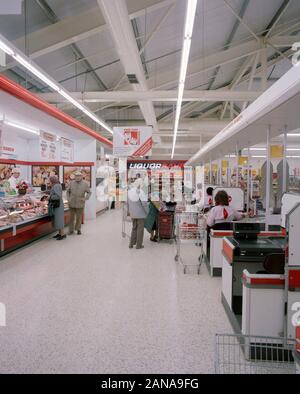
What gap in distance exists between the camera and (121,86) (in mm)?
11891

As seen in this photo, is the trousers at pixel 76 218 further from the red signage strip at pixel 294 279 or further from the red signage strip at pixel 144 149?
the red signage strip at pixel 294 279

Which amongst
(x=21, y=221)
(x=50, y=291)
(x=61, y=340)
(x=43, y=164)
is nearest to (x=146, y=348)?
(x=61, y=340)

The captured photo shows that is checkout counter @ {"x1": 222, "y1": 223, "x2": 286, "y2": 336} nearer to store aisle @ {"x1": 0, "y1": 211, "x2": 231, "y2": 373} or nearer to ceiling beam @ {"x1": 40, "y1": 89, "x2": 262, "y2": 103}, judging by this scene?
store aisle @ {"x1": 0, "y1": 211, "x2": 231, "y2": 373}

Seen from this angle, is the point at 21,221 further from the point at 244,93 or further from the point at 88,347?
the point at 244,93

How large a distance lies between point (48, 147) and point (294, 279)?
7.00 m

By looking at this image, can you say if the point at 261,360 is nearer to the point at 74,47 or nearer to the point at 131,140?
the point at 131,140

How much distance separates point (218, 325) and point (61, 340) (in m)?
1.69

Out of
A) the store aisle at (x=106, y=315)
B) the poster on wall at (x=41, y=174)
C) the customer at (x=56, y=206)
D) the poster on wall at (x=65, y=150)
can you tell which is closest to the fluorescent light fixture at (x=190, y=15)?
the store aisle at (x=106, y=315)

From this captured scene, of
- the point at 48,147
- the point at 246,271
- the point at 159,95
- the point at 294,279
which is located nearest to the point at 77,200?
the point at 48,147

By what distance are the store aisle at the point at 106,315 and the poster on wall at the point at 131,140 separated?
3703 millimetres

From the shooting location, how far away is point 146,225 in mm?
8164

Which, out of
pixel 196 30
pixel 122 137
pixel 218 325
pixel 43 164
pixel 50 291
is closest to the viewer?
pixel 218 325

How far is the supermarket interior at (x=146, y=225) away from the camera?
9.03ft

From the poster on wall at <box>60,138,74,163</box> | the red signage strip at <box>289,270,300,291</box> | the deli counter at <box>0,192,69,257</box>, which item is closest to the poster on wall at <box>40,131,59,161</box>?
the poster on wall at <box>60,138,74,163</box>
